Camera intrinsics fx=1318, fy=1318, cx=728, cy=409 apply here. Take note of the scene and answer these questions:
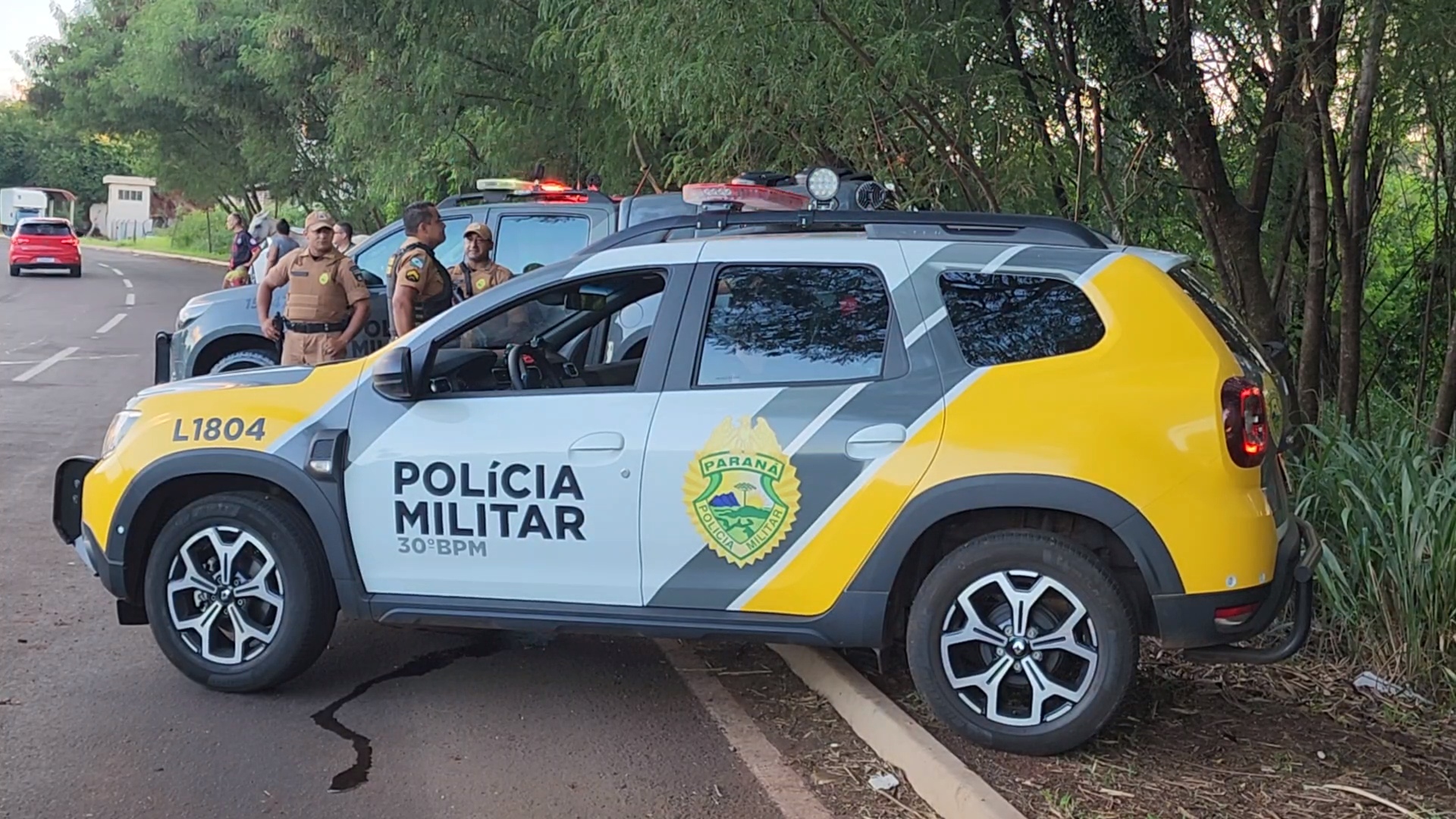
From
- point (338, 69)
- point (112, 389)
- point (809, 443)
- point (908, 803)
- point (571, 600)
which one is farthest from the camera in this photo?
point (338, 69)

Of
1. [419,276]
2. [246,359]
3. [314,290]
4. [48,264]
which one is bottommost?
[48,264]

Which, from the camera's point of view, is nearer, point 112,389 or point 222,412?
point 222,412

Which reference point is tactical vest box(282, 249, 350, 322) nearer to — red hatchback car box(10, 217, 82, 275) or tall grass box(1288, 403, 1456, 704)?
tall grass box(1288, 403, 1456, 704)

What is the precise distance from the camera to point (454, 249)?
9250mm

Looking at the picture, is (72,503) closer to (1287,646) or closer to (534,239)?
(534,239)

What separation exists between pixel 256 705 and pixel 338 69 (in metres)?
14.7

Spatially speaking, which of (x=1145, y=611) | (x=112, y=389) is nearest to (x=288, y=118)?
(x=112, y=389)

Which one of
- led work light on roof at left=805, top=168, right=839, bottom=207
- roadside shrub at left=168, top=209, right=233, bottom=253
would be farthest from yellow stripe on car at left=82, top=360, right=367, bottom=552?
roadside shrub at left=168, top=209, right=233, bottom=253

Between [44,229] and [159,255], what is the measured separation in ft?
64.4

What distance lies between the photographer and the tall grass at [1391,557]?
4.84 meters

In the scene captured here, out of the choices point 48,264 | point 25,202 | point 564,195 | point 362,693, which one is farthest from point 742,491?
point 25,202

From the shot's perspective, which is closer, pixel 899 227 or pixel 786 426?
pixel 786 426

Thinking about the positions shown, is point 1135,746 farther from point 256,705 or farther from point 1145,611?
point 256,705

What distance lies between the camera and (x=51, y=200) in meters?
65.9
